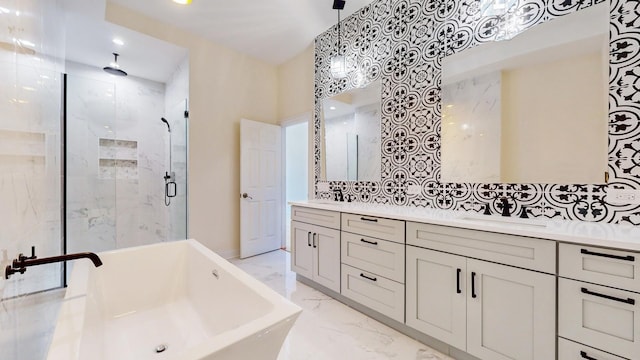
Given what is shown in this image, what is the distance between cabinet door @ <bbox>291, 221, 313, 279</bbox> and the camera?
2701mm

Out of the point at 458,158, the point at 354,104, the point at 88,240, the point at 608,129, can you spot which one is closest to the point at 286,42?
the point at 354,104

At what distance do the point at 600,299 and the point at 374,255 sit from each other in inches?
49.0

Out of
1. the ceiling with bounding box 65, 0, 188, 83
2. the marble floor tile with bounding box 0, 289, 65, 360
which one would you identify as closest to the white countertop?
the marble floor tile with bounding box 0, 289, 65, 360

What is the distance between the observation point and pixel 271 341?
1066 millimetres

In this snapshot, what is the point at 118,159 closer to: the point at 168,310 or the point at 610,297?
the point at 168,310

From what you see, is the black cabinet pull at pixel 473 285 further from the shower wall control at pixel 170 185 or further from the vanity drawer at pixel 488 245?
the shower wall control at pixel 170 185

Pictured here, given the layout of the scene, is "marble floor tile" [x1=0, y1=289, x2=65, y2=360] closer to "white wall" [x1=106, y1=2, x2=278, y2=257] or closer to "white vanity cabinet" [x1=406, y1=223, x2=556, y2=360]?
"white vanity cabinet" [x1=406, y1=223, x2=556, y2=360]

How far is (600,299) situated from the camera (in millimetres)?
1178

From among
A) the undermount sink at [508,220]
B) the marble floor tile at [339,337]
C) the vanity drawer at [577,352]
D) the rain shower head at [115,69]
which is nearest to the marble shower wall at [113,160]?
the rain shower head at [115,69]

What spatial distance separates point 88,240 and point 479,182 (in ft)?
14.4

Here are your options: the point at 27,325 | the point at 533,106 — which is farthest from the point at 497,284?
the point at 27,325

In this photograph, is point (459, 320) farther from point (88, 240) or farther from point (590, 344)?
point (88, 240)

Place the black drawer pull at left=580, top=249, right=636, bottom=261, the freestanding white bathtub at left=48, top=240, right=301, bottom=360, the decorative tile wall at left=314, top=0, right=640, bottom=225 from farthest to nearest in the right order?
1. the decorative tile wall at left=314, top=0, right=640, bottom=225
2. the black drawer pull at left=580, top=249, right=636, bottom=261
3. the freestanding white bathtub at left=48, top=240, right=301, bottom=360

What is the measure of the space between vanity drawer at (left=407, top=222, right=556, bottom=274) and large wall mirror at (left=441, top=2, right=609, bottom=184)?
627mm
